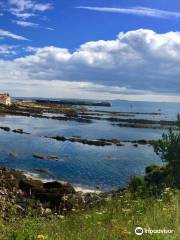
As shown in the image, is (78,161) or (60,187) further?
(78,161)

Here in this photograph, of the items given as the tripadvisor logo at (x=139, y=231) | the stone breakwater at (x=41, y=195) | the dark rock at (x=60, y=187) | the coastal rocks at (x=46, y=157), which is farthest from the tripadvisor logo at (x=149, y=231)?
the coastal rocks at (x=46, y=157)

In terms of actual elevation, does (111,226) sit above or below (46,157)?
above

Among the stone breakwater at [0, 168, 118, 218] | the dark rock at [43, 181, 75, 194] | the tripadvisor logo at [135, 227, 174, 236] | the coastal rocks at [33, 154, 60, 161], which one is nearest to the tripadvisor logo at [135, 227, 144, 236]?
the tripadvisor logo at [135, 227, 174, 236]

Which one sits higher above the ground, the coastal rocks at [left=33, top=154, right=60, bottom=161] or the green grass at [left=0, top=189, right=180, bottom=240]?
the green grass at [left=0, top=189, right=180, bottom=240]

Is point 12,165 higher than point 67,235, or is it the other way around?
point 67,235

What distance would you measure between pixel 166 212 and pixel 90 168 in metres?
39.3

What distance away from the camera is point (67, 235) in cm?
828

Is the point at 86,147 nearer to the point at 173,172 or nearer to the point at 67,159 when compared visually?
the point at 67,159

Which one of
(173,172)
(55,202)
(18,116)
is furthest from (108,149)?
(18,116)

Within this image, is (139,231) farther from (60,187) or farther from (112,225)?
(60,187)

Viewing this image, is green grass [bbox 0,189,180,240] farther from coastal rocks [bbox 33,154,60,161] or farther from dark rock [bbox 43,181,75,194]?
coastal rocks [bbox 33,154,60,161]

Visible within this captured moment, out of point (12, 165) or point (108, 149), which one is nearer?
point (12, 165)

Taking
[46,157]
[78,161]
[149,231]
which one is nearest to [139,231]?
[149,231]

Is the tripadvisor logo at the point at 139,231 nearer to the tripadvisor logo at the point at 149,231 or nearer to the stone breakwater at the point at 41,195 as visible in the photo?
the tripadvisor logo at the point at 149,231
